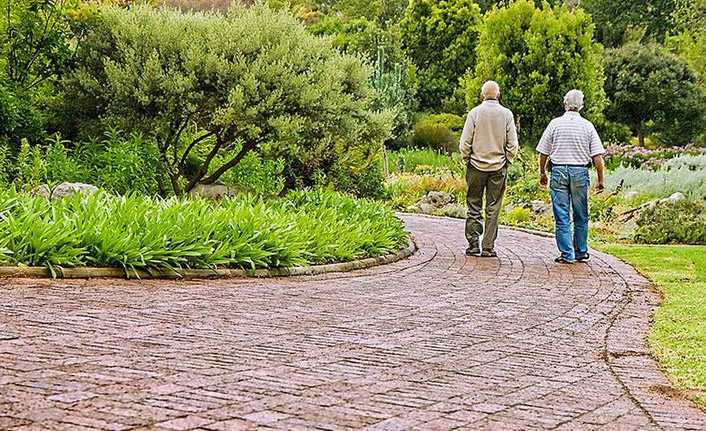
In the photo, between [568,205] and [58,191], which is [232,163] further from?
[568,205]

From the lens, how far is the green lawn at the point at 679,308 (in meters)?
4.30

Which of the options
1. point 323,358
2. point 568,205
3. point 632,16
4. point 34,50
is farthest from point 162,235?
point 632,16

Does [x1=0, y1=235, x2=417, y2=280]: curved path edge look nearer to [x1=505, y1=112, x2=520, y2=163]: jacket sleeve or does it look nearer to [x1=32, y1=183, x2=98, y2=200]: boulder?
[x1=505, y1=112, x2=520, y2=163]: jacket sleeve

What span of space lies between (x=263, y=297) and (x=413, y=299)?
119 centimetres

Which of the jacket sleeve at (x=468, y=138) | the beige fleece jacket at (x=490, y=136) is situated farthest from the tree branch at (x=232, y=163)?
the beige fleece jacket at (x=490, y=136)

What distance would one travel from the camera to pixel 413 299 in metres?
6.40

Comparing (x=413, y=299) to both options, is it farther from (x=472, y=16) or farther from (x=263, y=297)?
(x=472, y=16)

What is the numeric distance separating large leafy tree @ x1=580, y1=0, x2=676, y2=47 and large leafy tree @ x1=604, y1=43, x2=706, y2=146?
33.7 feet

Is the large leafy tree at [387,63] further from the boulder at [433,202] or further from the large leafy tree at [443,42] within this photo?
the boulder at [433,202]

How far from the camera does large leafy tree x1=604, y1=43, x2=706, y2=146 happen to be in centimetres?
3139

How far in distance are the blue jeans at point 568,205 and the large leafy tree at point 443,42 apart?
2467cm

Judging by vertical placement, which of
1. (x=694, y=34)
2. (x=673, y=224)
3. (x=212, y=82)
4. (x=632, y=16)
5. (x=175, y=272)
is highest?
(x=632, y=16)

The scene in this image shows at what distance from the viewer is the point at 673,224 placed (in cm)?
1257

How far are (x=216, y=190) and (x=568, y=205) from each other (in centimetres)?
495
